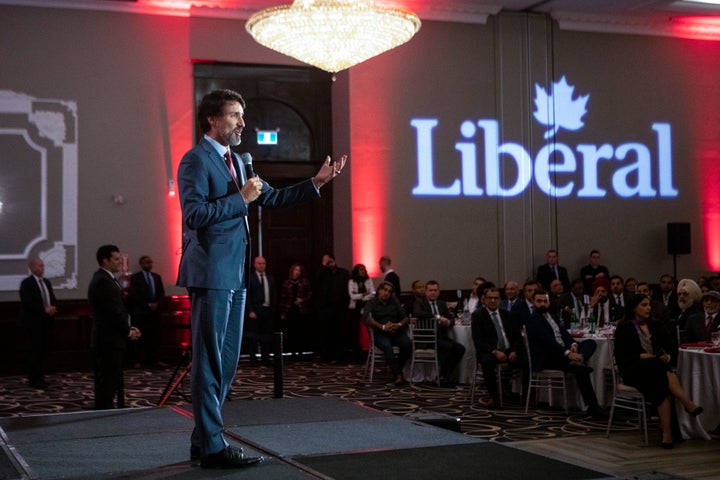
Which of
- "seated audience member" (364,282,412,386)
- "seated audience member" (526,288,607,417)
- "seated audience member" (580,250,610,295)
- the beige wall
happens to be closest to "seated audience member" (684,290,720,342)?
"seated audience member" (526,288,607,417)

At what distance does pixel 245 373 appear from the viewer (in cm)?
1117

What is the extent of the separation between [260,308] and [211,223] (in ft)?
27.8

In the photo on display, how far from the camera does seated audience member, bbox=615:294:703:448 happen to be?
667cm

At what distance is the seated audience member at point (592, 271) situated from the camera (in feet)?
44.4

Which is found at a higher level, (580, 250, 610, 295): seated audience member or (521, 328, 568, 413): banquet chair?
(580, 250, 610, 295): seated audience member

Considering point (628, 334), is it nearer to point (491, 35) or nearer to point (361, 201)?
point (361, 201)

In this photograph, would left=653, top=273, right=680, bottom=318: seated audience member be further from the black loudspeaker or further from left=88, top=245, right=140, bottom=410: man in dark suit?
left=88, top=245, right=140, bottom=410: man in dark suit

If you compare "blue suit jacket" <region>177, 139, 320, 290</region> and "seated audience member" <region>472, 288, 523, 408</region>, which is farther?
"seated audience member" <region>472, 288, 523, 408</region>

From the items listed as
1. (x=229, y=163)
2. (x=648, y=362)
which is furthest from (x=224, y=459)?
(x=648, y=362)

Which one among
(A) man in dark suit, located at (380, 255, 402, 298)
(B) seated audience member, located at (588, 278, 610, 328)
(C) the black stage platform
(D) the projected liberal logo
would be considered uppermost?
(D) the projected liberal logo

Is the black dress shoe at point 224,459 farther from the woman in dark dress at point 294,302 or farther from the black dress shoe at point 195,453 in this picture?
the woman in dark dress at point 294,302

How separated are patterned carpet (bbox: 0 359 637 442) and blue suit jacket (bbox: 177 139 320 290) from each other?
3668 mm

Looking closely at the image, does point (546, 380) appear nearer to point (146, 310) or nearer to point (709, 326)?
point (709, 326)

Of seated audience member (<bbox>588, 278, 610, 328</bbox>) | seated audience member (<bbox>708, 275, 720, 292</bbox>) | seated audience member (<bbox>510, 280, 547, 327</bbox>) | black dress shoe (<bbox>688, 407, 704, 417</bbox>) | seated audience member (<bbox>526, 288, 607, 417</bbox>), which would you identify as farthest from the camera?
seated audience member (<bbox>708, 275, 720, 292</bbox>)
